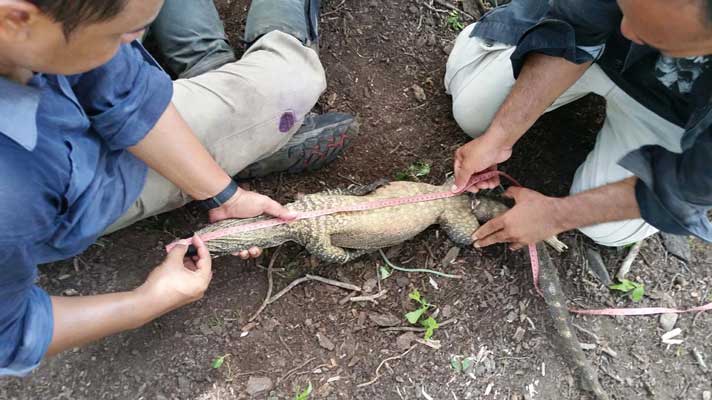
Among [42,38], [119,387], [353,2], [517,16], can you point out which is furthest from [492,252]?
[42,38]

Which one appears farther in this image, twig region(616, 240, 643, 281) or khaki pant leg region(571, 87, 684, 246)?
twig region(616, 240, 643, 281)

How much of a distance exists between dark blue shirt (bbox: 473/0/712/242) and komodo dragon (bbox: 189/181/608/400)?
69 centimetres

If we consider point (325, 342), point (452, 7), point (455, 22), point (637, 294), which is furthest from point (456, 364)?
point (452, 7)

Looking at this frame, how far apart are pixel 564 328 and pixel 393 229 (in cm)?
99

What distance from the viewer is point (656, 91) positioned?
7.97 ft

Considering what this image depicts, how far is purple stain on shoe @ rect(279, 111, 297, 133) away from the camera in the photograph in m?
2.72

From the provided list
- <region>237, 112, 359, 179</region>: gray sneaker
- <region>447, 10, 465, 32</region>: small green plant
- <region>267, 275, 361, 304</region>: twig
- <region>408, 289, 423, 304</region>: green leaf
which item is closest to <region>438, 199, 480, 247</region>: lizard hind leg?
<region>408, 289, 423, 304</region>: green leaf

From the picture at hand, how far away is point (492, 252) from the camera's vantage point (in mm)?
2947

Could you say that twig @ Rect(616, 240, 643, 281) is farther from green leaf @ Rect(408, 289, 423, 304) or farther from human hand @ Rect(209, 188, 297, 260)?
human hand @ Rect(209, 188, 297, 260)

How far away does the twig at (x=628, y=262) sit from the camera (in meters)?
2.98

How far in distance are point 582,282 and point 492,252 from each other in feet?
1.70

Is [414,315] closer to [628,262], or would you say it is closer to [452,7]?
[628,262]

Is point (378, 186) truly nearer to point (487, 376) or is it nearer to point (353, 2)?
point (487, 376)

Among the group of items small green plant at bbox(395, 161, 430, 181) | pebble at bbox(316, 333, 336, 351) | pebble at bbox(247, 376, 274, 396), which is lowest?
pebble at bbox(247, 376, 274, 396)
